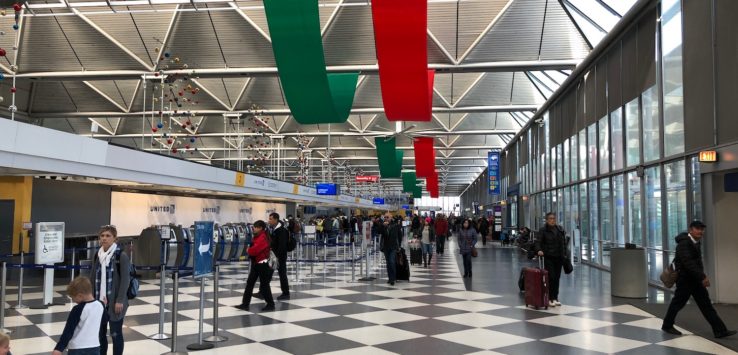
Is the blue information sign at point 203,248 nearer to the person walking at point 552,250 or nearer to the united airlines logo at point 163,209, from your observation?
the person walking at point 552,250

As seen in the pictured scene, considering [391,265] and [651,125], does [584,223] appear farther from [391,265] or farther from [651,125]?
[391,265]

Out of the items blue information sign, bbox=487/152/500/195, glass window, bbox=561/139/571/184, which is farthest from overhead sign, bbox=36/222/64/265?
blue information sign, bbox=487/152/500/195

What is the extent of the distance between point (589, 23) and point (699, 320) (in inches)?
467

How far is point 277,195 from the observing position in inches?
1040

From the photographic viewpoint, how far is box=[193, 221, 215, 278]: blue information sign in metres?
6.66

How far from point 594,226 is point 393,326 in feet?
40.0

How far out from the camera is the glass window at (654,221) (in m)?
12.6

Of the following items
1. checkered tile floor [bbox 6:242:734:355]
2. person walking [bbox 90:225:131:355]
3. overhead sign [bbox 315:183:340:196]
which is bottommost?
checkered tile floor [bbox 6:242:734:355]

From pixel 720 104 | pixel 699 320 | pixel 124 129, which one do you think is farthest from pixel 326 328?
pixel 124 129

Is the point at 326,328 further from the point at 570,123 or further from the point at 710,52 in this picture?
the point at 570,123

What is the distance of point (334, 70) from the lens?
21.4m

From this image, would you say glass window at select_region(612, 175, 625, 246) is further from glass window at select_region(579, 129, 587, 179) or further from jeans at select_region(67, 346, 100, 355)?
jeans at select_region(67, 346, 100, 355)

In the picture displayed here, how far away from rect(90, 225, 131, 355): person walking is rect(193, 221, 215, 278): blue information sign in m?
1.16

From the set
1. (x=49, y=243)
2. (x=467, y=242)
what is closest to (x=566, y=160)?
(x=467, y=242)
